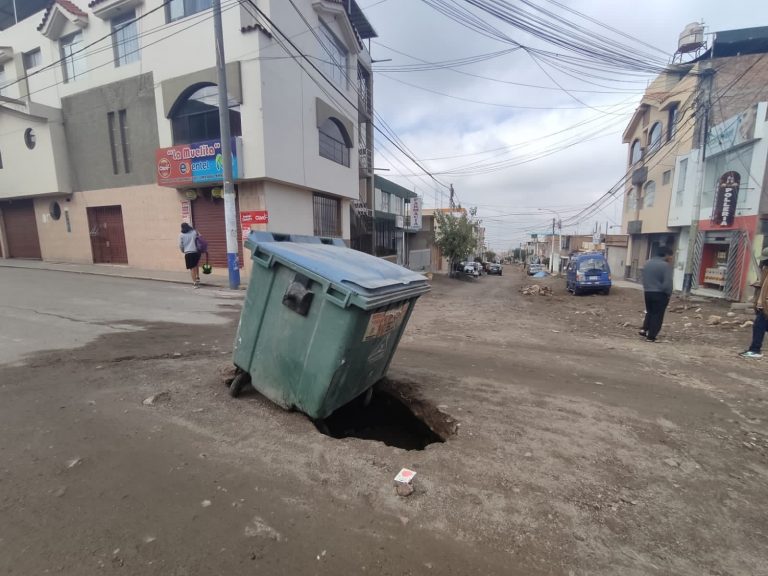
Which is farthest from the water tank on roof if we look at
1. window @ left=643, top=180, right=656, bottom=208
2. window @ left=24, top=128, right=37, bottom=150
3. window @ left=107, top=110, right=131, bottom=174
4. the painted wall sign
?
window @ left=24, top=128, right=37, bottom=150

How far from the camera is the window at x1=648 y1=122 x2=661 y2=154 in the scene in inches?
826

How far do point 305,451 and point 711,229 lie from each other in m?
17.7

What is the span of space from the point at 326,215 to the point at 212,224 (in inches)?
189

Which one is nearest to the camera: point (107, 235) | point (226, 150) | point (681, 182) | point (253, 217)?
point (226, 150)

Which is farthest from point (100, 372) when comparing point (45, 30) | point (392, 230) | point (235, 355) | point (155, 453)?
point (392, 230)

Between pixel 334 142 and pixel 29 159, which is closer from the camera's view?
pixel 29 159

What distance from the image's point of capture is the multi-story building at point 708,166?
1230cm

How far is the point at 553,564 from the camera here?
5.68ft

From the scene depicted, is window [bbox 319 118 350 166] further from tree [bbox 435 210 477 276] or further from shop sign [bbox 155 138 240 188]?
tree [bbox 435 210 477 276]

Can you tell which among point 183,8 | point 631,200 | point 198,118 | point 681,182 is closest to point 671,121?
point 681,182

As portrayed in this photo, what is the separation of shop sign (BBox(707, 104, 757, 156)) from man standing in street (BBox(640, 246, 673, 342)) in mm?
10025

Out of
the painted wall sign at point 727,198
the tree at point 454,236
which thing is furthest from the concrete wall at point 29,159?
the painted wall sign at point 727,198

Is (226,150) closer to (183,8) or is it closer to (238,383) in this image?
(183,8)

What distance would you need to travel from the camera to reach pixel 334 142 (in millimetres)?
15734
